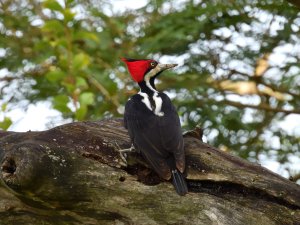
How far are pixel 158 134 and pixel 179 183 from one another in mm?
502

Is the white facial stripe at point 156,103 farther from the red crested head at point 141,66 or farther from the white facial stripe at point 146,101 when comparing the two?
the red crested head at point 141,66

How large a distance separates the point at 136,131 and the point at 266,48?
8.29ft

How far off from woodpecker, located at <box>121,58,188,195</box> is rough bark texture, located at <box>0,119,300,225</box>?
7cm

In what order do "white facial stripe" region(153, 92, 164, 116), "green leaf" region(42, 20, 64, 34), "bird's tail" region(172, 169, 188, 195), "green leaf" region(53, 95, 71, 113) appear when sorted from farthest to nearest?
"green leaf" region(42, 20, 64, 34), "green leaf" region(53, 95, 71, 113), "white facial stripe" region(153, 92, 164, 116), "bird's tail" region(172, 169, 188, 195)

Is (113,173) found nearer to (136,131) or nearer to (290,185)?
(136,131)

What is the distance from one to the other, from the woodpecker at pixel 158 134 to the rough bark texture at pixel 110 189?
0.22ft

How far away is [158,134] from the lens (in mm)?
3699

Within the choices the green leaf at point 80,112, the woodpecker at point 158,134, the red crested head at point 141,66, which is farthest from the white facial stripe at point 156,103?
the green leaf at point 80,112

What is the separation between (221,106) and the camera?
590cm

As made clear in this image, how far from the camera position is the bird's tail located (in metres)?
3.24

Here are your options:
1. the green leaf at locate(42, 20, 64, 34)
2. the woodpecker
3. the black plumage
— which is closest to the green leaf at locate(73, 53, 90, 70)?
the green leaf at locate(42, 20, 64, 34)

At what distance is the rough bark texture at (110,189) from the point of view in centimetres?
308

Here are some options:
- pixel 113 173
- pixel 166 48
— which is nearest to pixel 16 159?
pixel 113 173

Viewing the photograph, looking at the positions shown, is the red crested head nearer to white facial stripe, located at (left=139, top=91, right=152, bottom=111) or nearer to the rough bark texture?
white facial stripe, located at (left=139, top=91, right=152, bottom=111)
